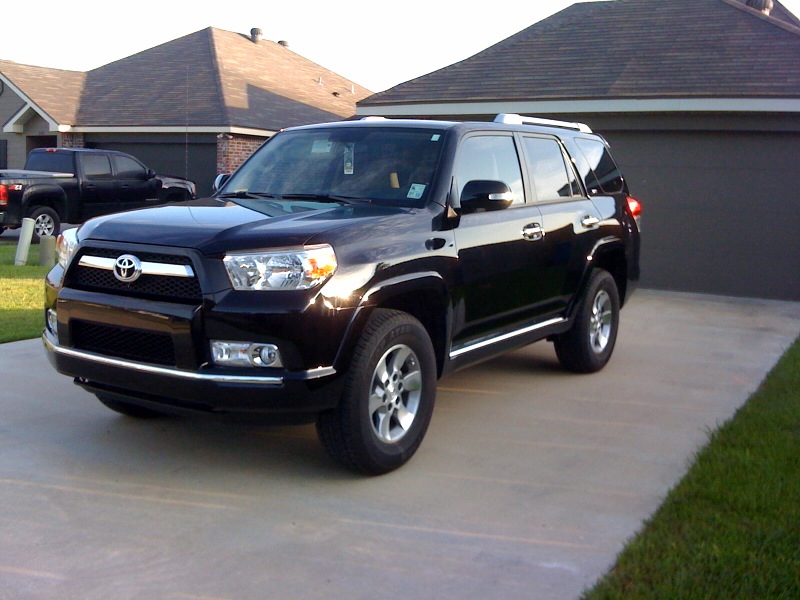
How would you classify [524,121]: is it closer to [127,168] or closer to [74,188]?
[74,188]

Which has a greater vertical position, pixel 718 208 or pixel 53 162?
pixel 718 208

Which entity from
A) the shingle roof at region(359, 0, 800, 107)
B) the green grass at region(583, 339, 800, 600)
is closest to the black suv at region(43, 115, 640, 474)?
the green grass at region(583, 339, 800, 600)

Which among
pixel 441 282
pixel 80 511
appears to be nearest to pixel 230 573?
pixel 80 511


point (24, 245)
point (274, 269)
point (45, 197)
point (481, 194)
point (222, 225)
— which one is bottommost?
point (24, 245)

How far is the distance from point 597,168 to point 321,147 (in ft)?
9.00

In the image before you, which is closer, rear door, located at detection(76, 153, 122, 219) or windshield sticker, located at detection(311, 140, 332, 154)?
windshield sticker, located at detection(311, 140, 332, 154)

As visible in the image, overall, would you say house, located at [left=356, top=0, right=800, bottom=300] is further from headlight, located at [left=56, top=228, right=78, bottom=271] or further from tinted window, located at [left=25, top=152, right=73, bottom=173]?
headlight, located at [left=56, top=228, right=78, bottom=271]

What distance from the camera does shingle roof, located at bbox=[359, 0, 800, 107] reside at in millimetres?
12555

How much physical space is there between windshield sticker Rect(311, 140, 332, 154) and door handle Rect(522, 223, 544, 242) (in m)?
1.41

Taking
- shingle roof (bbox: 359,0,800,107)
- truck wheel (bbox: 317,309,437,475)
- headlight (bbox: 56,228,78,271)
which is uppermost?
shingle roof (bbox: 359,0,800,107)

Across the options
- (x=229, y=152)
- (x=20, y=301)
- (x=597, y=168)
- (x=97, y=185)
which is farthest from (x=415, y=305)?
(x=229, y=152)

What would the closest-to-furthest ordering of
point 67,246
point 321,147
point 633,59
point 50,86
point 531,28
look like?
point 67,246 < point 321,147 < point 633,59 < point 531,28 < point 50,86

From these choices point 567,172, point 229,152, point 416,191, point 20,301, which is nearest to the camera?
point 416,191

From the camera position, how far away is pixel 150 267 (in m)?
4.57
